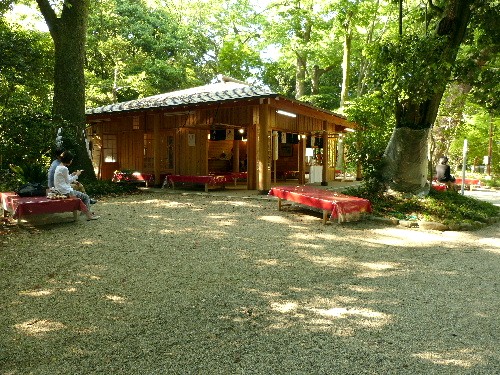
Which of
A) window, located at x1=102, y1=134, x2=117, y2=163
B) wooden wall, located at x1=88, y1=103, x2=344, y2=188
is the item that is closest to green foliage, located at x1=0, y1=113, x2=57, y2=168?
wooden wall, located at x1=88, y1=103, x2=344, y2=188

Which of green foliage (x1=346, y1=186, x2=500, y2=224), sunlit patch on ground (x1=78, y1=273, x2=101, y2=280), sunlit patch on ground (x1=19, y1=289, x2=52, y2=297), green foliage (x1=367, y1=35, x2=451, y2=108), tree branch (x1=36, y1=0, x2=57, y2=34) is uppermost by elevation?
tree branch (x1=36, y1=0, x2=57, y2=34)

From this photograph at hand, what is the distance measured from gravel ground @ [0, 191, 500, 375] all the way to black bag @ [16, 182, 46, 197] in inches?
30.6

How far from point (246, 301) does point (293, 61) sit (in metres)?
25.4

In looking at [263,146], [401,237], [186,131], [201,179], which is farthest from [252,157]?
[401,237]

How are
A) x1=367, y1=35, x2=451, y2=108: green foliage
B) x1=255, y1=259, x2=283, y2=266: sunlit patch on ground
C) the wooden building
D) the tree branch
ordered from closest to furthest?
x1=255, y1=259, x2=283, y2=266: sunlit patch on ground → x1=367, y1=35, x2=451, y2=108: green foliage → the tree branch → the wooden building

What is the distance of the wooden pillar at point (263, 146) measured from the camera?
12.3 meters

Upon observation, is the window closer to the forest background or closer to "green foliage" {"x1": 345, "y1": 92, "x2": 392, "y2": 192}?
the forest background

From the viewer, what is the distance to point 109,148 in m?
17.5

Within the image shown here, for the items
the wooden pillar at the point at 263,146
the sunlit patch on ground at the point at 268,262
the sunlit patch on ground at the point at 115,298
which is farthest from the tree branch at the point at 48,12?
the sunlit patch on ground at the point at 115,298

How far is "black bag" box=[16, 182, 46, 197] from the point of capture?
761cm

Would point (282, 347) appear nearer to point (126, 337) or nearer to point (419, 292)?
point (126, 337)

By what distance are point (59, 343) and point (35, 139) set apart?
9.50m

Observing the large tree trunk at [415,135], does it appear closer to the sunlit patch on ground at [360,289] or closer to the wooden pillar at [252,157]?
the wooden pillar at [252,157]

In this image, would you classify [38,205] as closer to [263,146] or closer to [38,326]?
[38,326]
